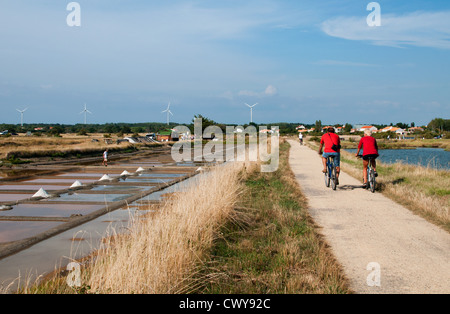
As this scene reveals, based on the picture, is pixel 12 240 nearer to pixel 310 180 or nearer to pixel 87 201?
pixel 87 201

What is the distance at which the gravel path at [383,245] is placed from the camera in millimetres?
5062

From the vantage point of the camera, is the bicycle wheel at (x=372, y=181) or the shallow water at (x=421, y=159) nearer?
the bicycle wheel at (x=372, y=181)

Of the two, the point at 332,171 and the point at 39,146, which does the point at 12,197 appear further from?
the point at 39,146

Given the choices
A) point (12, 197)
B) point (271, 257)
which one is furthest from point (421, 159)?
point (271, 257)

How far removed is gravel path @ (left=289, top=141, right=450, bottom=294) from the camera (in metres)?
5.06

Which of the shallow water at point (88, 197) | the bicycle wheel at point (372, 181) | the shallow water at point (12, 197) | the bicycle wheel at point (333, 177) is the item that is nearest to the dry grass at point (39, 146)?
the shallow water at point (12, 197)

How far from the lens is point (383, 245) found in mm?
6824

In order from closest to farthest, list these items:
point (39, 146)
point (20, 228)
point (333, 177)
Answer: point (20, 228)
point (333, 177)
point (39, 146)

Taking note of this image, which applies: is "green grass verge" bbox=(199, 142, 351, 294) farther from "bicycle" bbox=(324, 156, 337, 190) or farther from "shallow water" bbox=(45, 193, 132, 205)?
"shallow water" bbox=(45, 193, 132, 205)

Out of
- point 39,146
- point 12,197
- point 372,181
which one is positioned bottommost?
point 12,197

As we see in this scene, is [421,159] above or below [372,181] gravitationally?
below

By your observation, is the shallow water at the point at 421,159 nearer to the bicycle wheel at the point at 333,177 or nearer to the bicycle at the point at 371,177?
the bicycle at the point at 371,177
